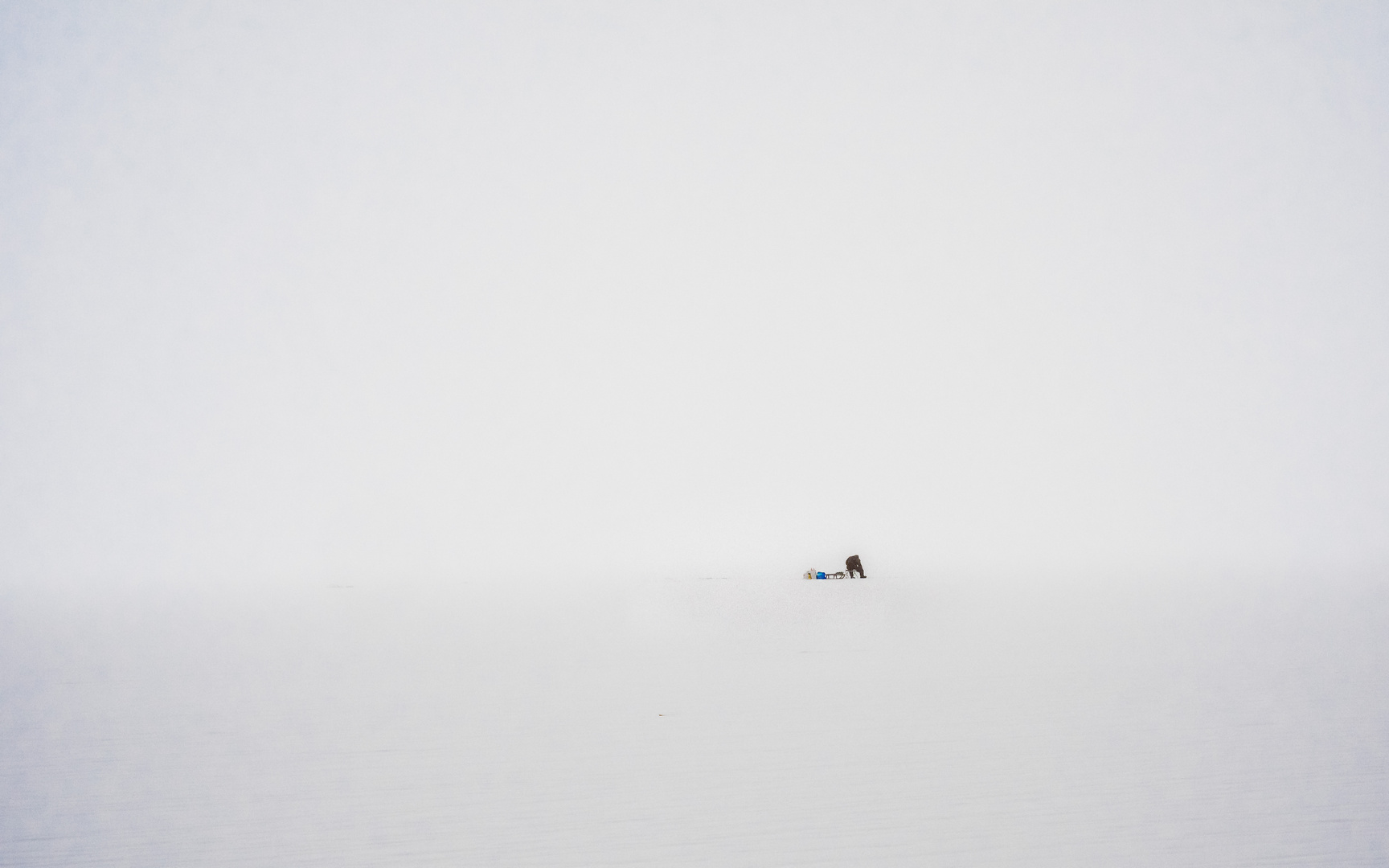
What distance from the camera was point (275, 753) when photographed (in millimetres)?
12016

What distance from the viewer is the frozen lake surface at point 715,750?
27.3 feet

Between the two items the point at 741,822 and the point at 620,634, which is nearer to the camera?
the point at 741,822

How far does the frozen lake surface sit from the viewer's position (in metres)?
8.33

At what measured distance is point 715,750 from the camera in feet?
38.0

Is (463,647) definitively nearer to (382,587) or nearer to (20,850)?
(20,850)

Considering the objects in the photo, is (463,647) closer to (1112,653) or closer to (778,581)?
(1112,653)

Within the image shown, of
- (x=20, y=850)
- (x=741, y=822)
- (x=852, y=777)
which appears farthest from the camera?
(x=852, y=777)

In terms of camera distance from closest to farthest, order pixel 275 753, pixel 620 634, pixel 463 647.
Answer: pixel 275 753 → pixel 463 647 → pixel 620 634

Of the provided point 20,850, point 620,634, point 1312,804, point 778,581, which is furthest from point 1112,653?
point 778,581

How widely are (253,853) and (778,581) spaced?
5681 centimetres

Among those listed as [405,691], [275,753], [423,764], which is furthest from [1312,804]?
[405,691]

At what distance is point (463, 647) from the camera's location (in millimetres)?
24125

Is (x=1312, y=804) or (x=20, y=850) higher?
(x=1312, y=804)

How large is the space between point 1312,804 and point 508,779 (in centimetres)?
960
